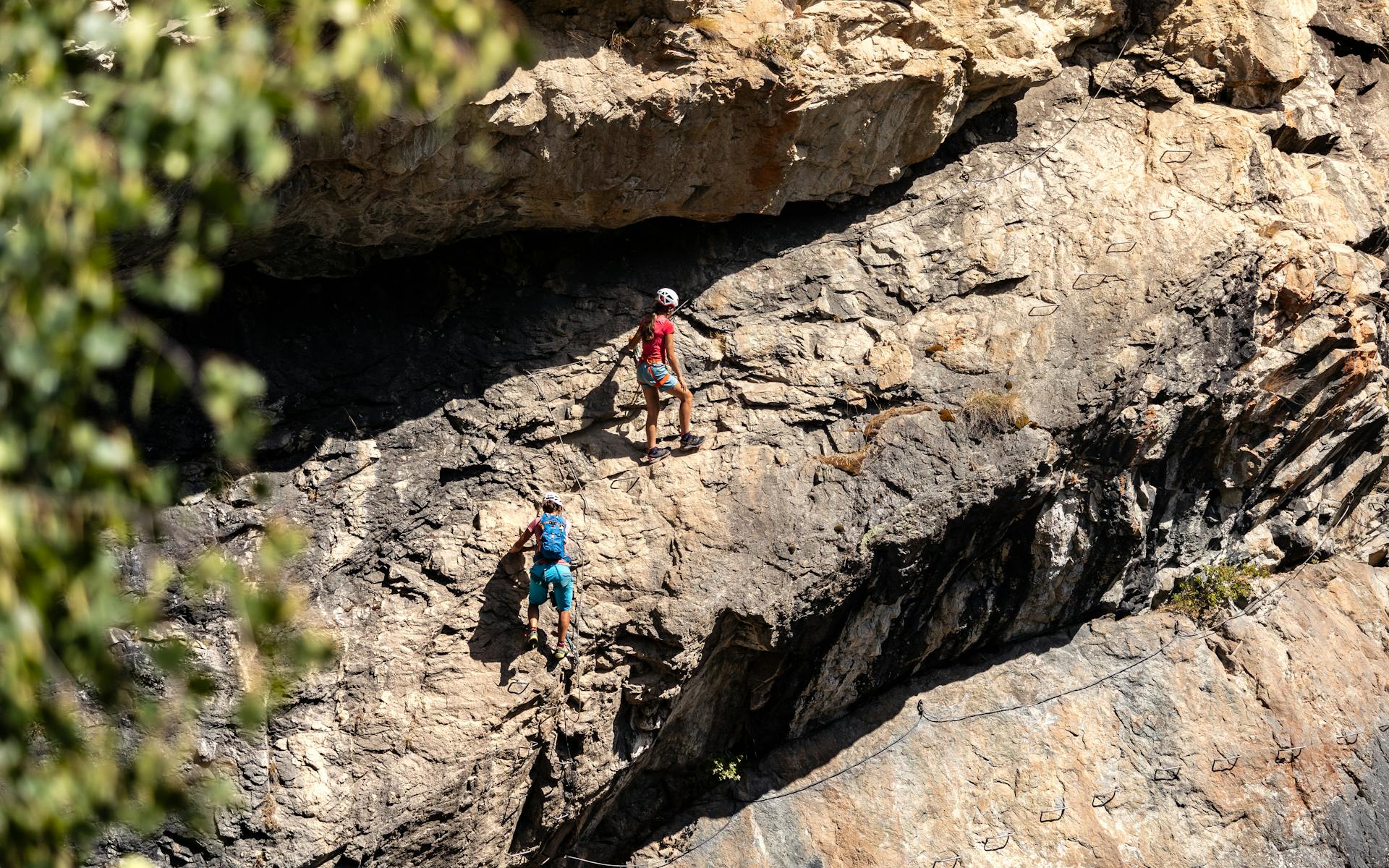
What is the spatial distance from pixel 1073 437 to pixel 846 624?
2.85m

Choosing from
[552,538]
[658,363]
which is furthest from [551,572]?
[658,363]

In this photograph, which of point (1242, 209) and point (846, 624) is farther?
point (1242, 209)

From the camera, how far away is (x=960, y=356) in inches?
456

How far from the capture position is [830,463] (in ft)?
36.1

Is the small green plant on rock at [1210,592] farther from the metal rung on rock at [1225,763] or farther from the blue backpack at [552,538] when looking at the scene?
the blue backpack at [552,538]

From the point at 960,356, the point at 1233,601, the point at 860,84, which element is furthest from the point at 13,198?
the point at 1233,601

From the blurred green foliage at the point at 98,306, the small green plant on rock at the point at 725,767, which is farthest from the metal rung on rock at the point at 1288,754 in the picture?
the blurred green foliage at the point at 98,306

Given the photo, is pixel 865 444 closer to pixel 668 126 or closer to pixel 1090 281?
pixel 1090 281

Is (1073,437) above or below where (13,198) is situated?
below

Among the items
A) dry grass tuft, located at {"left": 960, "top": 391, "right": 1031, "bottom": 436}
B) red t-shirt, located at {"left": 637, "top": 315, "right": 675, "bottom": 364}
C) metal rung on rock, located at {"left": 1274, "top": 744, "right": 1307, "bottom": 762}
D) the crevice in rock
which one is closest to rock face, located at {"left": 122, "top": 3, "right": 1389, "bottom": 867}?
dry grass tuft, located at {"left": 960, "top": 391, "right": 1031, "bottom": 436}

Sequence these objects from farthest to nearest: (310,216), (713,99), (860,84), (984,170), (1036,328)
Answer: (984,170), (1036,328), (860,84), (713,99), (310,216)

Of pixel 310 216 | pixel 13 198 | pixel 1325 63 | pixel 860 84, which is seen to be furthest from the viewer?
pixel 1325 63

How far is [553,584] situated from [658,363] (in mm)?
2242

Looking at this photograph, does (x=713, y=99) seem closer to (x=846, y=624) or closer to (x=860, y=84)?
(x=860, y=84)
